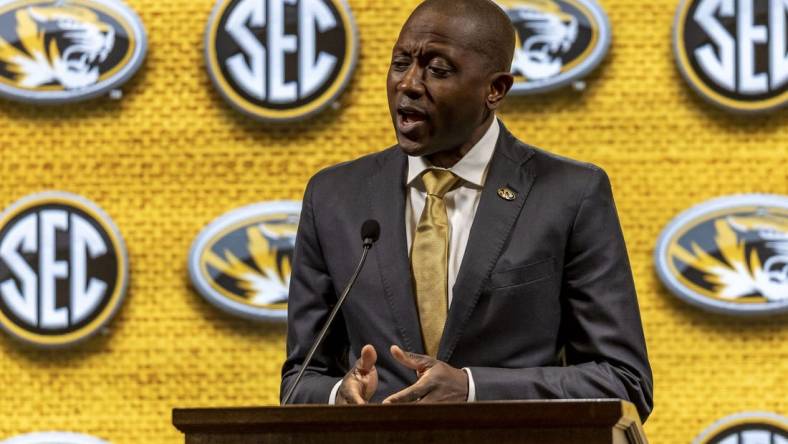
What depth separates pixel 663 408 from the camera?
480 centimetres

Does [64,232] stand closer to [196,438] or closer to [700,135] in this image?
[700,135]

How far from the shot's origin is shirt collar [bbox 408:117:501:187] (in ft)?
7.86

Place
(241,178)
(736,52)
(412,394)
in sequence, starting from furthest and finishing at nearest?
(241,178) → (736,52) → (412,394)

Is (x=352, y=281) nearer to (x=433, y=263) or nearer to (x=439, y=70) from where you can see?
(x=433, y=263)

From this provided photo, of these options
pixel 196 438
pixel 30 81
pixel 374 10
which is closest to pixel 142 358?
pixel 30 81

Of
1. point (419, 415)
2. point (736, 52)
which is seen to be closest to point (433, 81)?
point (419, 415)

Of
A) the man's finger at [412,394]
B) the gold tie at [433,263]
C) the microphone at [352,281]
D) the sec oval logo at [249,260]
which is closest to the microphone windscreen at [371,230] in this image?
the microphone at [352,281]

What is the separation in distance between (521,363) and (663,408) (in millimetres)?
2653

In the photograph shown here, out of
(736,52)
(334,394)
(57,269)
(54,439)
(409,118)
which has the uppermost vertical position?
(736,52)

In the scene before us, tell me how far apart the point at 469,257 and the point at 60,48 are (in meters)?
3.19

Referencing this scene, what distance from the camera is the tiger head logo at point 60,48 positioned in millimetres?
5039

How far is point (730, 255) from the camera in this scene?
479 centimetres

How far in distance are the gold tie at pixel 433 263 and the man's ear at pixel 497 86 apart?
149 millimetres

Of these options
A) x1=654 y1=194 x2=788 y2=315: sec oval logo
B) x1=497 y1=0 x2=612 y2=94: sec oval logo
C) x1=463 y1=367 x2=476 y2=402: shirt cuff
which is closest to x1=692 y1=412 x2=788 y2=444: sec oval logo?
x1=654 y1=194 x2=788 y2=315: sec oval logo
